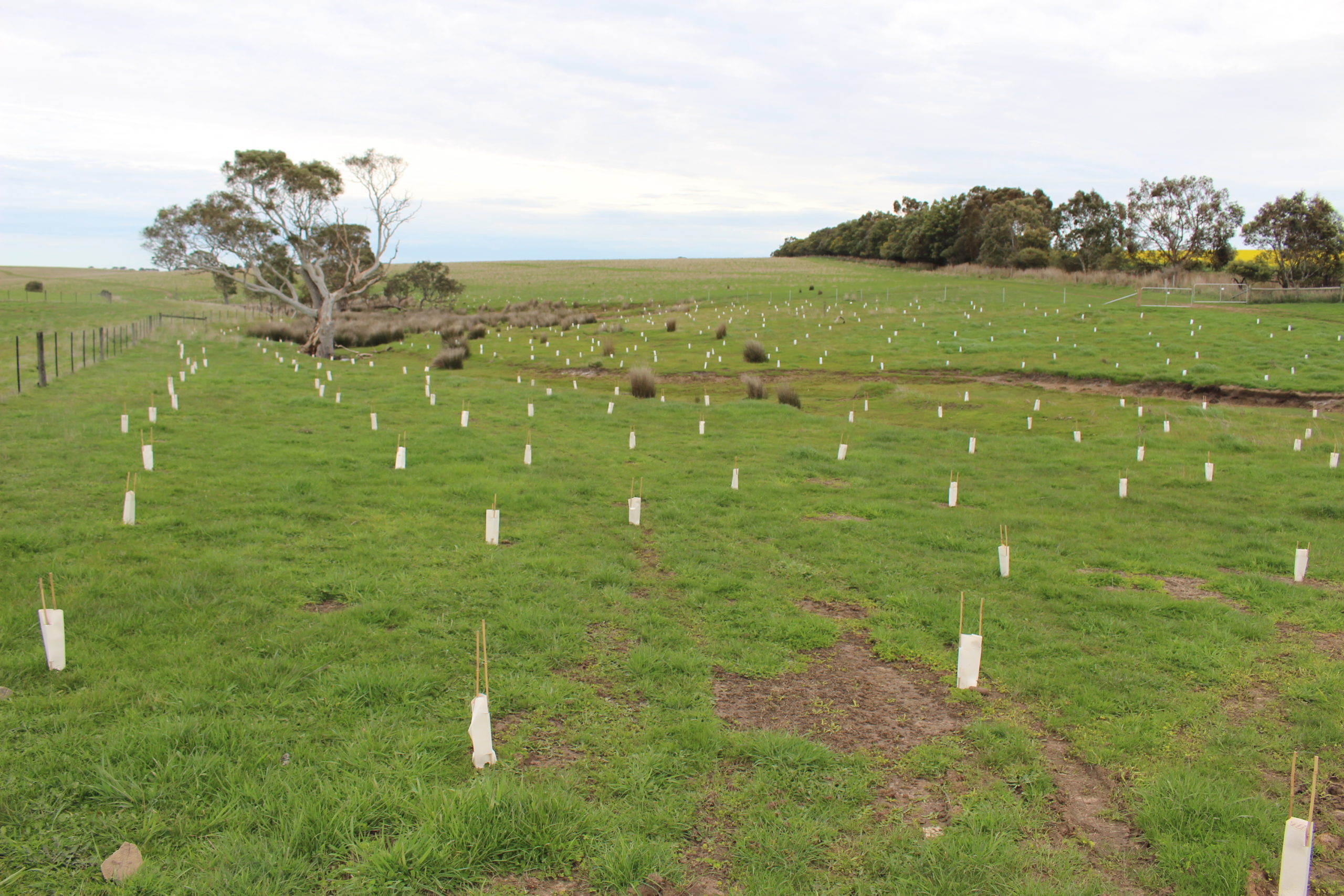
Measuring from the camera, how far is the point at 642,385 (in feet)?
91.6

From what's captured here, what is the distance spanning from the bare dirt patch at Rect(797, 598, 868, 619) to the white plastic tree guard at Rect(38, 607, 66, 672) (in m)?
6.25

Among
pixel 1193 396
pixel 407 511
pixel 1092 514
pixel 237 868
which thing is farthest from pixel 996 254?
pixel 237 868

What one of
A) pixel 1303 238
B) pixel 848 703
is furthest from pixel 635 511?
pixel 1303 238

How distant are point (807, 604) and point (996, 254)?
293ft

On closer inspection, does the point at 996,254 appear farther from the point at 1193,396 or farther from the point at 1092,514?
the point at 1092,514

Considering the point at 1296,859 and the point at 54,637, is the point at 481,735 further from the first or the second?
the point at 1296,859

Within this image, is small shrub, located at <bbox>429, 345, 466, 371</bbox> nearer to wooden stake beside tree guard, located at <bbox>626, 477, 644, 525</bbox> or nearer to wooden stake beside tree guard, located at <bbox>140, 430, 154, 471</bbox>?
wooden stake beside tree guard, located at <bbox>140, 430, 154, 471</bbox>

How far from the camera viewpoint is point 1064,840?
15.6 ft

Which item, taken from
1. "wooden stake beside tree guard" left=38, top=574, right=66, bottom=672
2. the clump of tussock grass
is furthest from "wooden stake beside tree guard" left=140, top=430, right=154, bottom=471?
the clump of tussock grass

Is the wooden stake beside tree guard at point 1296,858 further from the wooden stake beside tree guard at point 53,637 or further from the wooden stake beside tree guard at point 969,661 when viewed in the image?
the wooden stake beside tree guard at point 53,637

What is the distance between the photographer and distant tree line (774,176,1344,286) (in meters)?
65.6

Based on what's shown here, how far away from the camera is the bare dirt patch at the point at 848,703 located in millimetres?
6004

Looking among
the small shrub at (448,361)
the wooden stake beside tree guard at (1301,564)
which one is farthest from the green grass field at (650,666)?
the small shrub at (448,361)

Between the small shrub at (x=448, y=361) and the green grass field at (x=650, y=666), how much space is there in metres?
17.9
